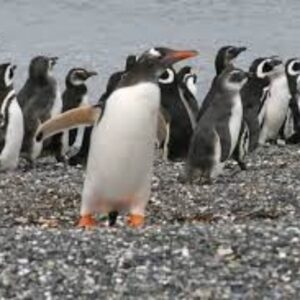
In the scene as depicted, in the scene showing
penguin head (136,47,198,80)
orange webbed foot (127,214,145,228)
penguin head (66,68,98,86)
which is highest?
penguin head (136,47,198,80)

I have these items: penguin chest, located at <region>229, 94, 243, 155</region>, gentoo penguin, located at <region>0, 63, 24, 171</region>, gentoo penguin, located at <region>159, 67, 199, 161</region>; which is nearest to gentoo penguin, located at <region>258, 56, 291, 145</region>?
gentoo penguin, located at <region>159, 67, 199, 161</region>

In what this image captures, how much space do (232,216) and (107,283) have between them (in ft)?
8.13

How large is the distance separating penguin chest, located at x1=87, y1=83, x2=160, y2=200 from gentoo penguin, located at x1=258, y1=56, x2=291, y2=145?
21.2 ft

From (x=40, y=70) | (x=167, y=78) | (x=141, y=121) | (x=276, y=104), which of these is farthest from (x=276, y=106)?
(x=141, y=121)

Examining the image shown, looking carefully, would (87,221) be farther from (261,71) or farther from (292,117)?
(292,117)

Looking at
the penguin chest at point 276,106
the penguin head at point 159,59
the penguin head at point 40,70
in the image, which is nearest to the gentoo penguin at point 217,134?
the penguin head at point 40,70

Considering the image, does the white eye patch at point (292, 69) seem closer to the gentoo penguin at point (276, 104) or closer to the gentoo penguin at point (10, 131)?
the gentoo penguin at point (276, 104)

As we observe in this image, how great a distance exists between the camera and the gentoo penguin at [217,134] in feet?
30.1

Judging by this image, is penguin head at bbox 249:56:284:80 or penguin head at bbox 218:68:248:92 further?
penguin head at bbox 249:56:284:80

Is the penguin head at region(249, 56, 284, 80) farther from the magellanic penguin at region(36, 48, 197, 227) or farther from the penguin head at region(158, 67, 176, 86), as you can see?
the magellanic penguin at region(36, 48, 197, 227)

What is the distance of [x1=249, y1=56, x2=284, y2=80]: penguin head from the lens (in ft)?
39.3

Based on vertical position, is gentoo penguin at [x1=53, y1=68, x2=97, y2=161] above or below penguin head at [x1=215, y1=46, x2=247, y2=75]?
below

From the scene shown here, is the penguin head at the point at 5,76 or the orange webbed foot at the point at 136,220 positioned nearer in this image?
the orange webbed foot at the point at 136,220

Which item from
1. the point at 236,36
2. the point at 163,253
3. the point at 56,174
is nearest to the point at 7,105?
the point at 56,174
